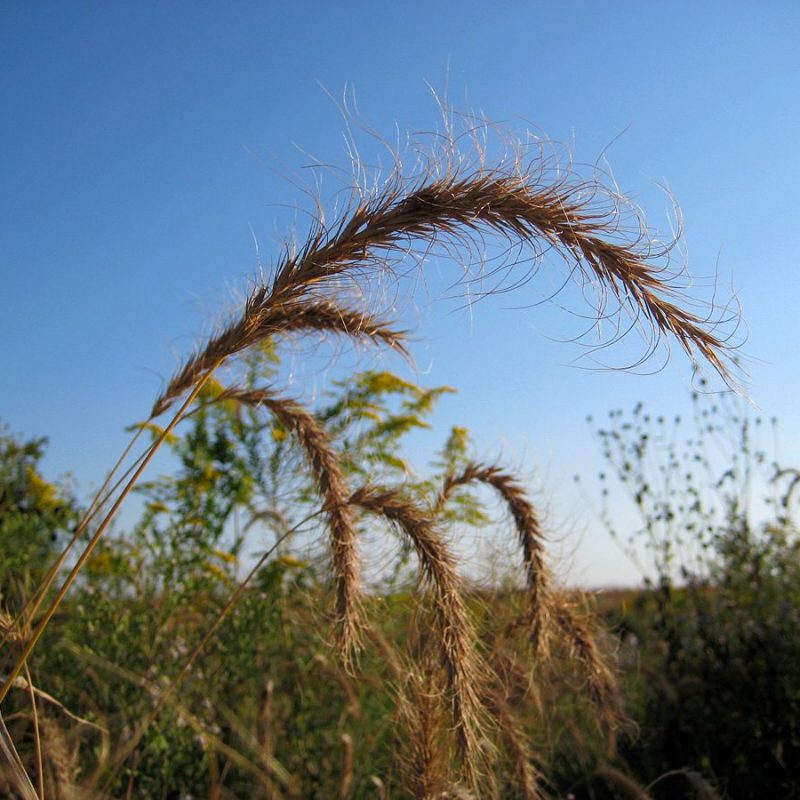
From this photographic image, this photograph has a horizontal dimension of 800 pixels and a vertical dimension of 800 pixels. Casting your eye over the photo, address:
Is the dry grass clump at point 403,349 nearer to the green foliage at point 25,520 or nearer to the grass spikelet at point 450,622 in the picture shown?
the grass spikelet at point 450,622

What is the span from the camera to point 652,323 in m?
1.72

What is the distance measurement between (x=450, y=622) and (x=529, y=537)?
73 centimetres

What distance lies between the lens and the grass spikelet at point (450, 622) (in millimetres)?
2154

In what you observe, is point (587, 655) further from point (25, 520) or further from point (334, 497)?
point (25, 520)

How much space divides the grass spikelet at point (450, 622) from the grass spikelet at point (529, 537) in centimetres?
46

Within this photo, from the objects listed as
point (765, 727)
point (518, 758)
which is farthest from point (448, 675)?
point (765, 727)

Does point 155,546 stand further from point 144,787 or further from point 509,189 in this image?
point 509,189

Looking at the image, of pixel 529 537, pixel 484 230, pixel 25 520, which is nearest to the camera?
pixel 484 230

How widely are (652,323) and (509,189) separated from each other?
0.43 meters

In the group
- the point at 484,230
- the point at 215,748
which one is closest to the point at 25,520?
the point at 215,748

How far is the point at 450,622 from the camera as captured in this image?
7.18 ft

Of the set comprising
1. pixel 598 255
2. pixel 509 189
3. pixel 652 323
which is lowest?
pixel 652 323

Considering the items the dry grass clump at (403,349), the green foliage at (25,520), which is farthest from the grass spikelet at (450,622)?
the green foliage at (25,520)

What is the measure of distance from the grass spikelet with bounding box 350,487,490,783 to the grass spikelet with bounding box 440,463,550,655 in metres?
0.46
